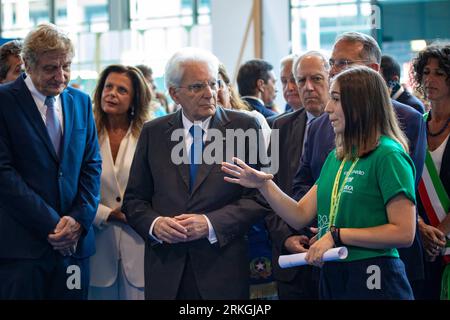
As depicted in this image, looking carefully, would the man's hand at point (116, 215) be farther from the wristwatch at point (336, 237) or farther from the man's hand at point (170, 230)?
the wristwatch at point (336, 237)

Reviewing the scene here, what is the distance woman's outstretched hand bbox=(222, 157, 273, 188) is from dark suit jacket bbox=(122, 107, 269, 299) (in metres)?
0.38

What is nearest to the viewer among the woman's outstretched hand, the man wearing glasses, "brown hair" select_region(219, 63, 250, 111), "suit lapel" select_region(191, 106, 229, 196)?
the woman's outstretched hand

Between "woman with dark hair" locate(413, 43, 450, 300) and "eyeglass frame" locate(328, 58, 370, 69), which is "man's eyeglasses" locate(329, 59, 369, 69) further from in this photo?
"woman with dark hair" locate(413, 43, 450, 300)

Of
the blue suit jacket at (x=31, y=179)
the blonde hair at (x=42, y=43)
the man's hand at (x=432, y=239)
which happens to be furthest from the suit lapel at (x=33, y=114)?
the man's hand at (x=432, y=239)

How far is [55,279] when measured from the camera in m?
3.41

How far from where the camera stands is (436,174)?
11.2 feet

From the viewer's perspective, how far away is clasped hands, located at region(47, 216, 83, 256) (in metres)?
3.31

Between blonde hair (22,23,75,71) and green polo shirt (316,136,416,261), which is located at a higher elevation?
blonde hair (22,23,75,71)

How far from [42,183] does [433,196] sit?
68.3 inches

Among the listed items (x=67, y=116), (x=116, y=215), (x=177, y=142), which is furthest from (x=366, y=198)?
(x=116, y=215)

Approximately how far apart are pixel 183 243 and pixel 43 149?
76 centimetres

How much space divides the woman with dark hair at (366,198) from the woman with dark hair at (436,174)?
2.61 feet

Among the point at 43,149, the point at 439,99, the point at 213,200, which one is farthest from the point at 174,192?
the point at 439,99

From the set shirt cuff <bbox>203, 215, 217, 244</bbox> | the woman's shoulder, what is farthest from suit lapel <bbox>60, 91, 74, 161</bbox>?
the woman's shoulder
